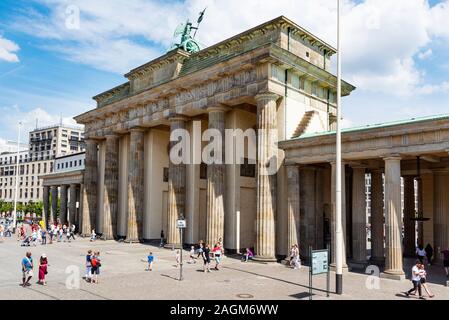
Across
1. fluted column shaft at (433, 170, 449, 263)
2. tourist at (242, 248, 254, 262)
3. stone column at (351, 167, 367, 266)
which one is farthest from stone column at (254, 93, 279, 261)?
fluted column shaft at (433, 170, 449, 263)

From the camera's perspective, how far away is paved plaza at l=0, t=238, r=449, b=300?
668 inches

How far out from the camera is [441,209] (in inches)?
1102

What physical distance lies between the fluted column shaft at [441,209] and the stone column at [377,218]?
3.50 metres

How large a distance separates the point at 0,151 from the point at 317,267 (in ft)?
445

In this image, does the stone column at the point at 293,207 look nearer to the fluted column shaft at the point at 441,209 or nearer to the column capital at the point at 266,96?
the column capital at the point at 266,96

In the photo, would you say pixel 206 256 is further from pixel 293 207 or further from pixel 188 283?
pixel 293 207

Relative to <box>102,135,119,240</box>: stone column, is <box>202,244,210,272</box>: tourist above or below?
below

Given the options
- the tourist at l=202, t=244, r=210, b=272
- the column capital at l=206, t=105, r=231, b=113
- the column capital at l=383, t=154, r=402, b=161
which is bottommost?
the tourist at l=202, t=244, r=210, b=272

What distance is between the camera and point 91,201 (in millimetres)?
47875

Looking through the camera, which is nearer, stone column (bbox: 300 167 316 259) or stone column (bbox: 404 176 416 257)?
stone column (bbox: 300 167 316 259)

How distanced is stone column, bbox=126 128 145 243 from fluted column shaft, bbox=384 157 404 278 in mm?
25070

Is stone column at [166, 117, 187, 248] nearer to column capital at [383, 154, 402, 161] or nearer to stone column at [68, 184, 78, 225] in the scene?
column capital at [383, 154, 402, 161]
